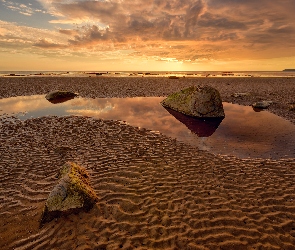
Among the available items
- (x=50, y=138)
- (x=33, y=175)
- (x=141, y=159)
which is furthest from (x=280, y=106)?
(x=33, y=175)

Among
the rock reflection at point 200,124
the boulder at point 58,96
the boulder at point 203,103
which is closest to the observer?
the rock reflection at point 200,124

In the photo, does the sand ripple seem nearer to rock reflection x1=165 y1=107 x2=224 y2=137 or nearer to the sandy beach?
the sandy beach

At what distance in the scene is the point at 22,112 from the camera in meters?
21.0

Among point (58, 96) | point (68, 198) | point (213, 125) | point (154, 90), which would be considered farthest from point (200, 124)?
point (154, 90)

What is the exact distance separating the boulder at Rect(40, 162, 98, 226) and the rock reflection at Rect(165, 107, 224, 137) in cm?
948

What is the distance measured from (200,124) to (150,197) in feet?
35.8

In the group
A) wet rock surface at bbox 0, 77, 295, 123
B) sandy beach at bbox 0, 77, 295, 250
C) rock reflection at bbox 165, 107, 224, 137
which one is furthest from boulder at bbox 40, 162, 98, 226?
wet rock surface at bbox 0, 77, 295, 123

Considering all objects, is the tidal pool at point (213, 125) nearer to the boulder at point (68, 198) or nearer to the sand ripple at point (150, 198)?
the sand ripple at point (150, 198)

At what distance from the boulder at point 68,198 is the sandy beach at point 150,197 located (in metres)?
0.23

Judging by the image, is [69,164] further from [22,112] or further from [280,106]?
[280,106]

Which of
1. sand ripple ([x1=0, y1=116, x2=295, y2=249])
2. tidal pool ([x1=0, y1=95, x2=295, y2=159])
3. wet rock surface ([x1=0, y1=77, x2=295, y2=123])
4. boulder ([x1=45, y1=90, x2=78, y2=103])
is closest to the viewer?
sand ripple ([x1=0, y1=116, x2=295, y2=249])

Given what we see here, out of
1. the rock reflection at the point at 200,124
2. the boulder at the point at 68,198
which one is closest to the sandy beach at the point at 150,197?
the boulder at the point at 68,198

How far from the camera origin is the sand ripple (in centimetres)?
598

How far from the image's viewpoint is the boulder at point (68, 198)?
6734 millimetres
